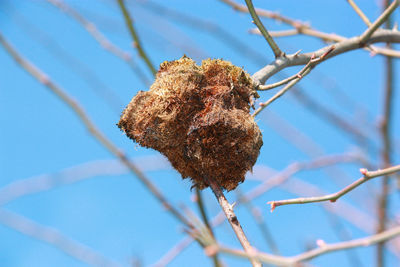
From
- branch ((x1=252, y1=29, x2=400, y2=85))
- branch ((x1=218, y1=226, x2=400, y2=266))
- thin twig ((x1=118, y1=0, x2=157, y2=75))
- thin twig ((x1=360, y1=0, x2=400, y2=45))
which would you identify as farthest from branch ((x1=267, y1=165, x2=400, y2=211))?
thin twig ((x1=118, y1=0, x2=157, y2=75))

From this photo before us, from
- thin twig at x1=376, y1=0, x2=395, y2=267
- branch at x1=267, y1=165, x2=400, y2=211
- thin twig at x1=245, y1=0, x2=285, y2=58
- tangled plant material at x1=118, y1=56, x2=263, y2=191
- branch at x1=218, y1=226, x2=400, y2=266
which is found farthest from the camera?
thin twig at x1=376, y1=0, x2=395, y2=267

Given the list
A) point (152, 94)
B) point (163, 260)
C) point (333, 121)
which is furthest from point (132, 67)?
point (333, 121)

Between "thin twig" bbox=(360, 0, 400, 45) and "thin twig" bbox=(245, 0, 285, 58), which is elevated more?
"thin twig" bbox=(245, 0, 285, 58)

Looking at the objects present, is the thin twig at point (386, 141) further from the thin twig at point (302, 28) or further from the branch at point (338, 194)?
the branch at point (338, 194)

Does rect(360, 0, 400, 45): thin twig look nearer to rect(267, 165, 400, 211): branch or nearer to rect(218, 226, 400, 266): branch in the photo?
rect(267, 165, 400, 211): branch

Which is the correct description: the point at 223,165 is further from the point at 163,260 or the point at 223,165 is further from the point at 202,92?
the point at 163,260

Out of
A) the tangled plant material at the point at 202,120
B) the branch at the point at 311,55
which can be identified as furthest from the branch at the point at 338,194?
the branch at the point at 311,55

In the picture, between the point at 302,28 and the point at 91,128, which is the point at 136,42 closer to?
the point at 91,128
